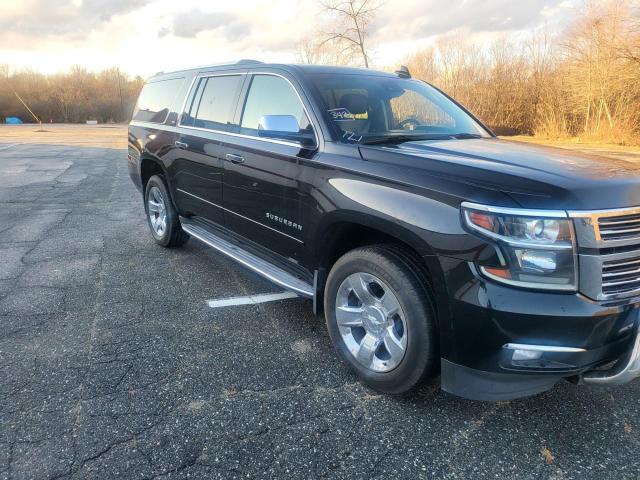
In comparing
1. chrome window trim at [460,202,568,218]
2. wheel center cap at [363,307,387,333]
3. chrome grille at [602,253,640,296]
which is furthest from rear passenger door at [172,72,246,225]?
chrome grille at [602,253,640,296]

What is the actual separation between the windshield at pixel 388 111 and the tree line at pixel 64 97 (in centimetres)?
6669

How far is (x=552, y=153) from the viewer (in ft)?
9.41

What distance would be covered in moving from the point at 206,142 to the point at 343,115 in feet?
4.88

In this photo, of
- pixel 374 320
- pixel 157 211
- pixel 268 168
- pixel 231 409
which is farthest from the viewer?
pixel 157 211

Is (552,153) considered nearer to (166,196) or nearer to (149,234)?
(166,196)

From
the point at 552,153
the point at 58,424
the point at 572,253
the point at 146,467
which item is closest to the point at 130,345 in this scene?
the point at 58,424

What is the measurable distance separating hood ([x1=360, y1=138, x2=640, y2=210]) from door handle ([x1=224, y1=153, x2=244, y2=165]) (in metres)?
1.23

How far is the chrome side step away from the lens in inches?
126

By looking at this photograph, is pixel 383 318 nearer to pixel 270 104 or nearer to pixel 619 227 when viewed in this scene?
pixel 619 227

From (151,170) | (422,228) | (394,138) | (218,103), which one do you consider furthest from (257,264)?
(151,170)

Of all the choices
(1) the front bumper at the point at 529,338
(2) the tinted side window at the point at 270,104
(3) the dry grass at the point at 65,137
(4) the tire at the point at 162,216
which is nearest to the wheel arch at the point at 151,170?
(4) the tire at the point at 162,216

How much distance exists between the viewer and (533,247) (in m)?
1.98

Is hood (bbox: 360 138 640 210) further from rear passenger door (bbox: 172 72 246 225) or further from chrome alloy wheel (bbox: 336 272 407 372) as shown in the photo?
rear passenger door (bbox: 172 72 246 225)

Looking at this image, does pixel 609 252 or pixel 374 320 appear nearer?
pixel 609 252
